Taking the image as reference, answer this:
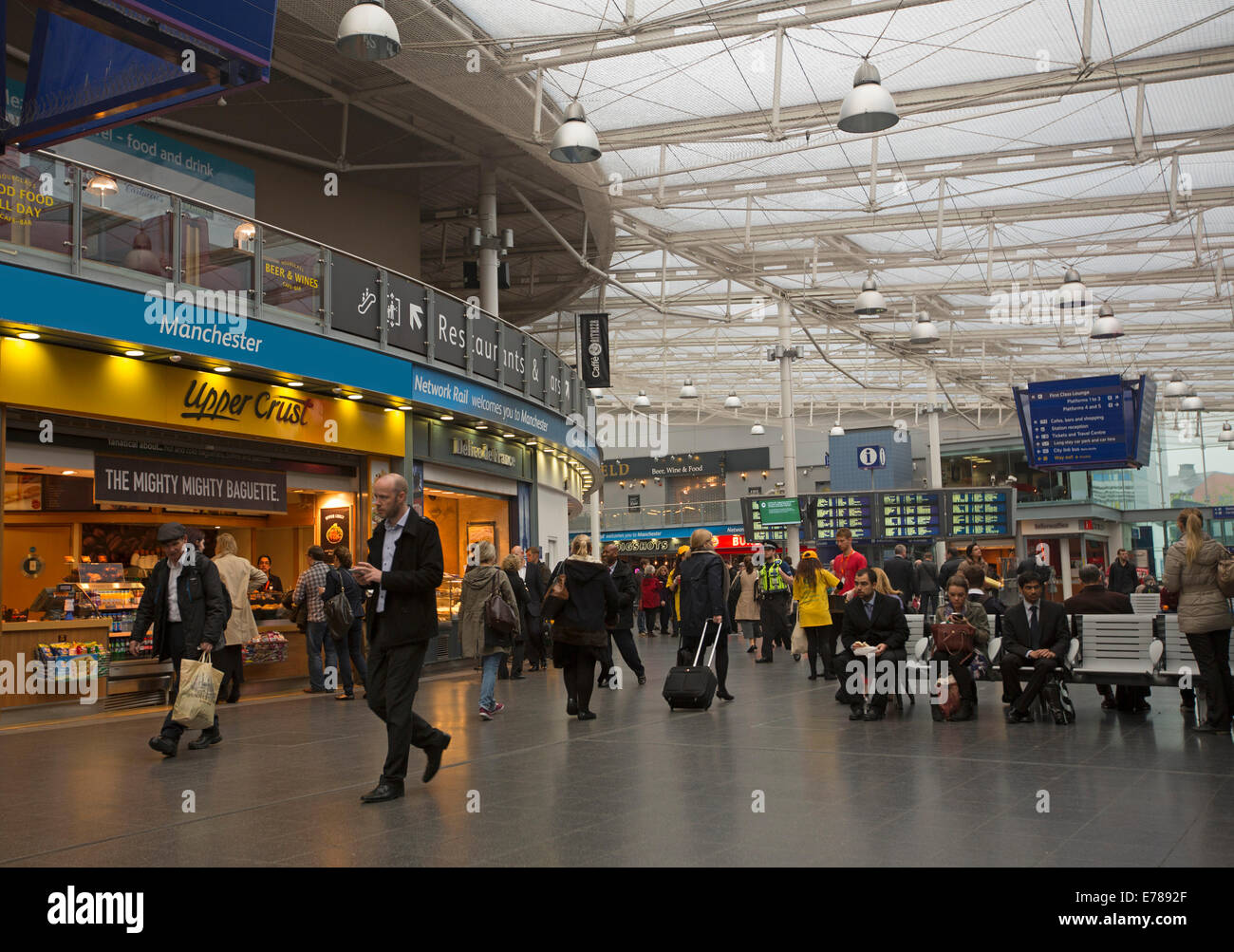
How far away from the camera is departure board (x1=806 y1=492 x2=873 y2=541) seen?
32000 mm

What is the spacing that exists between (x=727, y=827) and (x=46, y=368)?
29.0 feet

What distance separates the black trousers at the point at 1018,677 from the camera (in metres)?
9.78

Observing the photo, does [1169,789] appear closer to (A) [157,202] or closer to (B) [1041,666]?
(B) [1041,666]

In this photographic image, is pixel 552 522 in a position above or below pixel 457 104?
below

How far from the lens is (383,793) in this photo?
6863mm

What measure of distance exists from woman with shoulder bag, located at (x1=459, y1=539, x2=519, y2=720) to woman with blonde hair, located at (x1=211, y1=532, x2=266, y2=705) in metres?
2.26

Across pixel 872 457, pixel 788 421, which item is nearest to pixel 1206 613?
pixel 788 421

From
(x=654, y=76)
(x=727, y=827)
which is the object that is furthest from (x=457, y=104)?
(x=727, y=827)

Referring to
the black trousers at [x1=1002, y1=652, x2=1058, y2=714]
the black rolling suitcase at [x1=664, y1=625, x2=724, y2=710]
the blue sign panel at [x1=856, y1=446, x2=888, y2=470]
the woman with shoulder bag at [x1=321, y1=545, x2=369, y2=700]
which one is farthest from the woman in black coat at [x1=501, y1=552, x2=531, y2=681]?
the blue sign panel at [x1=856, y1=446, x2=888, y2=470]

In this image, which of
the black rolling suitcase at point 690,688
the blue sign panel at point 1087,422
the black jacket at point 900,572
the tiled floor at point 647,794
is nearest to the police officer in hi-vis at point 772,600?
the black jacket at point 900,572

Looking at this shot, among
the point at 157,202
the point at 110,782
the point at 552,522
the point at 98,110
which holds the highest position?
the point at 157,202

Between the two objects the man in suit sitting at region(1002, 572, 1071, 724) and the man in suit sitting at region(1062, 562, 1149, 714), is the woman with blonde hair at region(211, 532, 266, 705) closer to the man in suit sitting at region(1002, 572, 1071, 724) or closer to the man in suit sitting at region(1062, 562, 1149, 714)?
the man in suit sitting at region(1002, 572, 1071, 724)

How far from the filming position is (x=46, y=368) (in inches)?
446
